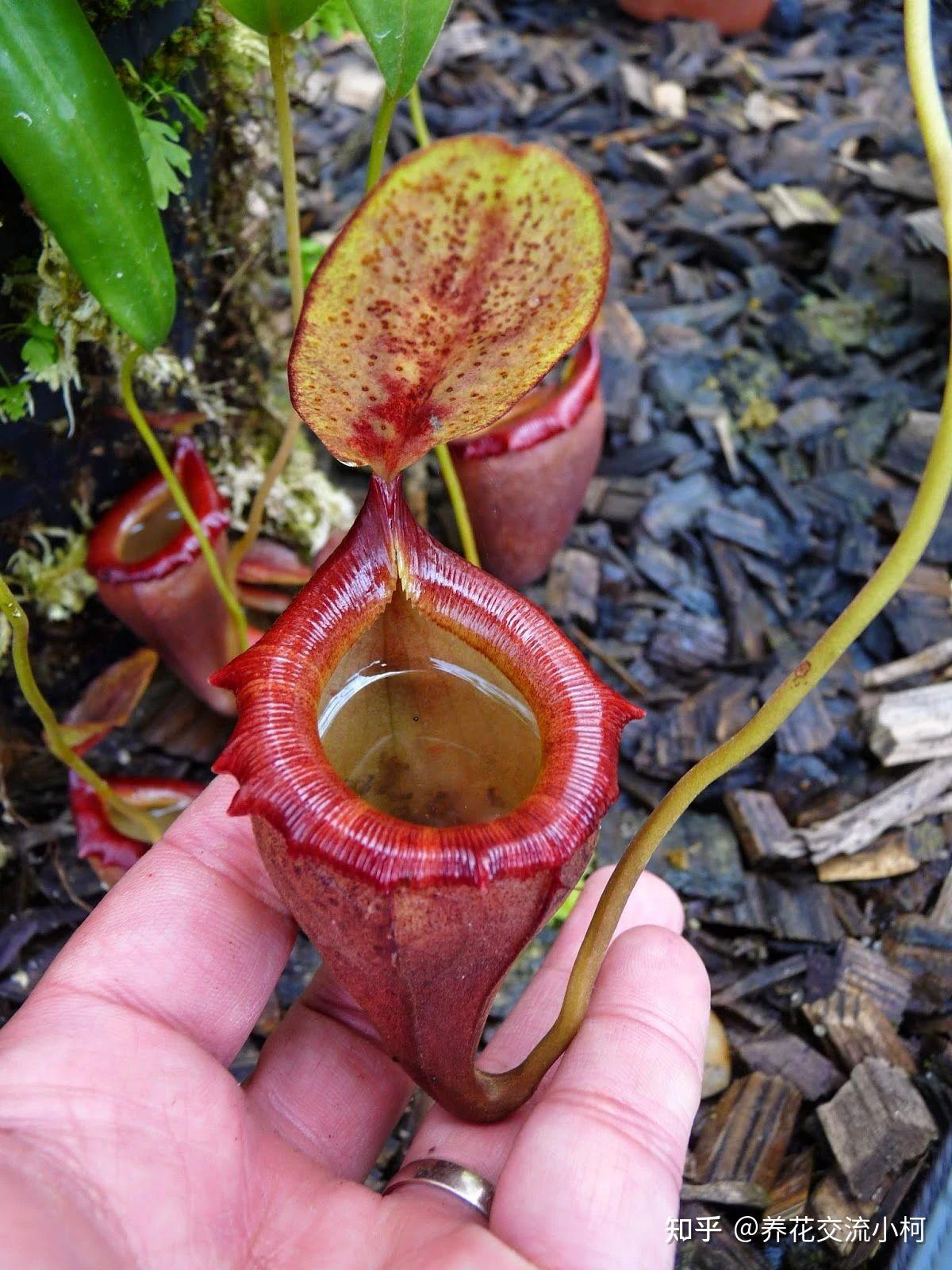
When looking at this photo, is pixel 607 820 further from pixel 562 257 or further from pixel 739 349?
pixel 739 349

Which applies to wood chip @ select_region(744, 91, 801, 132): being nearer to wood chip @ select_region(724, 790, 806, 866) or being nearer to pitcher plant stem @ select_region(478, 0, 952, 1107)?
wood chip @ select_region(724, 790, 806, 866)

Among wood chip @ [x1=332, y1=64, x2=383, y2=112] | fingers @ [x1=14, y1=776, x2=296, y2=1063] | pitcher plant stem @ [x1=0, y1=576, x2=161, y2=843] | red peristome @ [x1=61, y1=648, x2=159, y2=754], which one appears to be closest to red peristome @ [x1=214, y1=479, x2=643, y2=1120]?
fingers @ [x1=14, y1=776, x2=296, y2=1063]

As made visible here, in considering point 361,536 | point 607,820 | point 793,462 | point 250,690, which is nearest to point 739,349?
point 793,462

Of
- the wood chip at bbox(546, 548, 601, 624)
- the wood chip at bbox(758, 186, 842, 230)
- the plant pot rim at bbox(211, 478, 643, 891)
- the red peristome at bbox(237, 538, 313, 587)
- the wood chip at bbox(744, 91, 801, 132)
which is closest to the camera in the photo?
the plant pot rim at bbox(211, 478, 643, 891)

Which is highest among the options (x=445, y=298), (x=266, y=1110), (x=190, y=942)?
(x=445, y=298)

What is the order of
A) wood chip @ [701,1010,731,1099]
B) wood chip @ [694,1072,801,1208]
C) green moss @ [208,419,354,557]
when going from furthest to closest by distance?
1. green moss @ [208,419,354,557]
2. wood chip @ [701,1010,731,1099]
3. wood chip @ [694,1072,801,1208]

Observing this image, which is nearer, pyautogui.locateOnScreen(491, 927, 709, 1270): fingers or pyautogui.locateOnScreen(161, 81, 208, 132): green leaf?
pyautogui.locateOnScreen(491, 927, 709, 1270): fingers

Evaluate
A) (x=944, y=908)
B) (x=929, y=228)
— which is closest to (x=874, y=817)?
(x=944, y=908)

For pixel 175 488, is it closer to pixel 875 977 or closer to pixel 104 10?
pixel 104 10
